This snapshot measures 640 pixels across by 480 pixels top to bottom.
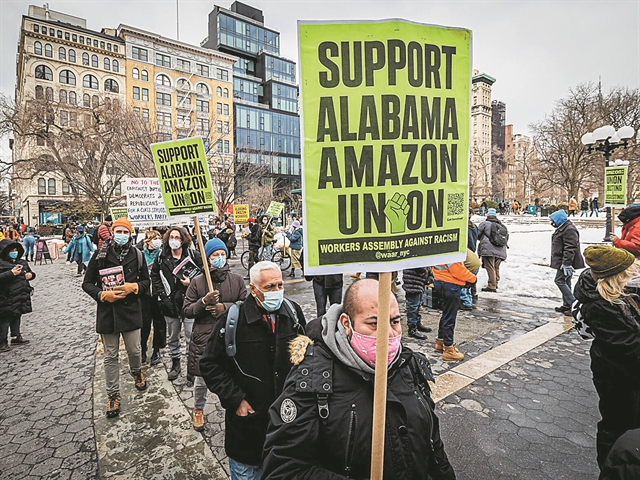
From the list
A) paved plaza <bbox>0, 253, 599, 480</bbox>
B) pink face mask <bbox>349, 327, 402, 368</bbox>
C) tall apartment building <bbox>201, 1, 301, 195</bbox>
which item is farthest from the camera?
tall apartment building <bbox>201, 1, 301, 195</bbox>

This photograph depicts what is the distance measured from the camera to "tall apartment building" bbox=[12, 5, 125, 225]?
49.1 metres

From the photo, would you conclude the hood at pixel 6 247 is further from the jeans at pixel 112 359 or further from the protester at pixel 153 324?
the jeans at pixel 112 359

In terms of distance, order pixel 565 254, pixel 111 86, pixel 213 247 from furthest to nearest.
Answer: pixel 111 86
pixel 565 254
pixel 213 247

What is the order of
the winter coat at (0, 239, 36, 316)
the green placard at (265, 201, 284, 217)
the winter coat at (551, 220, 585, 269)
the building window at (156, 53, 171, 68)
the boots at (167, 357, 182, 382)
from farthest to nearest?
the building window at (156, 53, 171, 68) < the green placard at (265, 201, 284, 217) < the winter coat at (551, 220, 585, 269) < the winter coat at (0, 239, 36, 316) < the boots at (167, 357, 182, 382)

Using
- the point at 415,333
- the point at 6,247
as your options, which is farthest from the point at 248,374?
the point at 6,247

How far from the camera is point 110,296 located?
4168mm

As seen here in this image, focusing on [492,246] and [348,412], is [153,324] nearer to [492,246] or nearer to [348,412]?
[348,412]

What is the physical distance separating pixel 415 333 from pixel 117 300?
4.83 m

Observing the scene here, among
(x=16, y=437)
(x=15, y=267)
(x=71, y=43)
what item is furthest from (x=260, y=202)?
(x=16, y=437)

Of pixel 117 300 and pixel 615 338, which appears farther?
pixel 117 300

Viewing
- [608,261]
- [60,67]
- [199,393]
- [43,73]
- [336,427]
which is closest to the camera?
[336,427]

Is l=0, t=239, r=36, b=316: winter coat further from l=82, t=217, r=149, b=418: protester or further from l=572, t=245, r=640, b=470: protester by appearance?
l=572, t=245, r=640, b=470: protester

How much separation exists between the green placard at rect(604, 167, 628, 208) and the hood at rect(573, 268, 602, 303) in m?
8.89

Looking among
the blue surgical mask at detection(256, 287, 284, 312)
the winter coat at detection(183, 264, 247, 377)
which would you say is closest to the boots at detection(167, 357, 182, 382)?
the winter coat at detection(183, 264, 247, 377)
